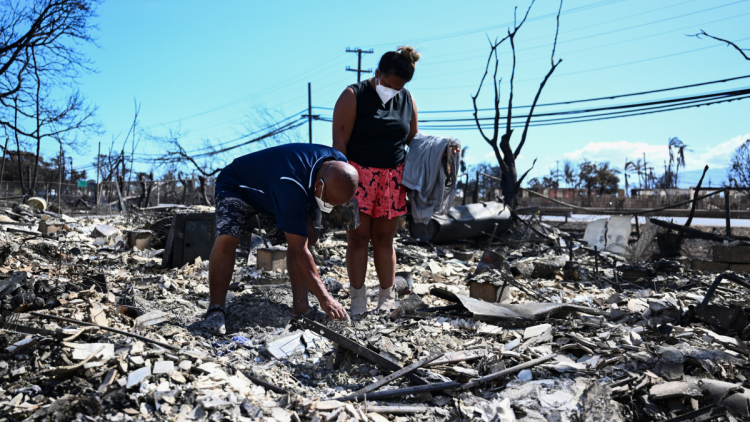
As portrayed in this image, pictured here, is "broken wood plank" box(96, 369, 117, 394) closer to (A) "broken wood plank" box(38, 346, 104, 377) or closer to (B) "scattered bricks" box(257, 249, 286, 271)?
(A) "broken wood plank" box(38, 346, 104, 377)

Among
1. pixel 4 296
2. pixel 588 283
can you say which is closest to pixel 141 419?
pixel 4 296

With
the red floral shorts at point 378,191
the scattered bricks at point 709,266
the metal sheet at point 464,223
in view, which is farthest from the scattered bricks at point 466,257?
the red floral shorts at point 378,191

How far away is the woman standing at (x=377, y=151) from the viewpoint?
131 inches

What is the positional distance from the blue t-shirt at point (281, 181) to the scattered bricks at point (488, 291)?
1.81 metres

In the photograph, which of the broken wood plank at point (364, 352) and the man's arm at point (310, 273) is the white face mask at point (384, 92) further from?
the broken wood plank at point (364, 352)

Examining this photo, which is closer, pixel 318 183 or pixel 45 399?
pixel 45 399

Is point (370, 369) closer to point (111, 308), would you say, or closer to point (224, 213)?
point (224, 213)

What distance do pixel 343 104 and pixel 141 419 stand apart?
2241mm

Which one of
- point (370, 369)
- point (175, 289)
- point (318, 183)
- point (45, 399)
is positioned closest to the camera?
point (45, 399)

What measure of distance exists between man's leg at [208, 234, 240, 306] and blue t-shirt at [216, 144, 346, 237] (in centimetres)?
28

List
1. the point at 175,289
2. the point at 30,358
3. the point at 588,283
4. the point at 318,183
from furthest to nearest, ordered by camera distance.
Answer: the point at 588,283 → the point at 175,289 → the point at 318,183 → the point at 30,358

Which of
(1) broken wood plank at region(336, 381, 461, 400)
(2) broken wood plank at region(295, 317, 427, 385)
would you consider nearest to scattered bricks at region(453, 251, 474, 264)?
(2) broken wood plank at region(295, 317, 427, 385)

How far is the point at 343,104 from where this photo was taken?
3.30 m

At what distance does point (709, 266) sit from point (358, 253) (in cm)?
546
